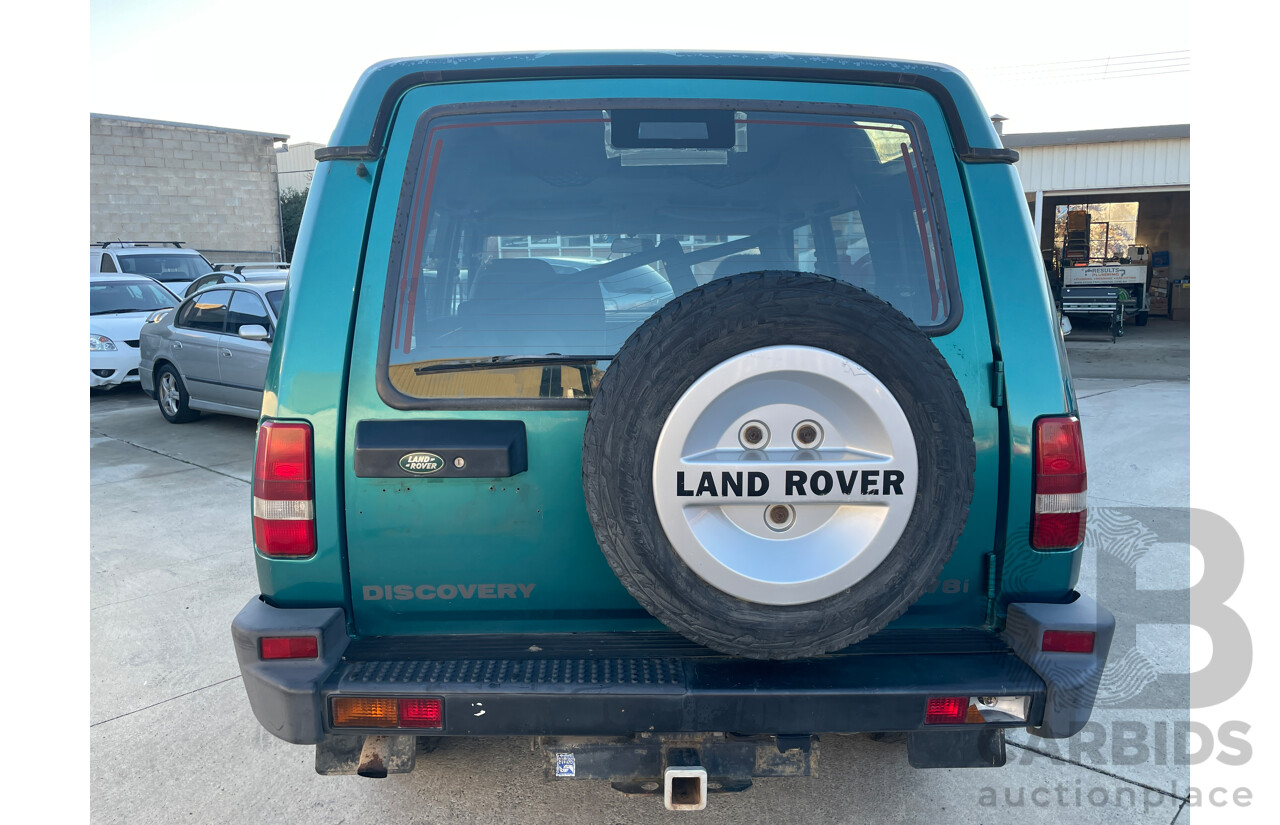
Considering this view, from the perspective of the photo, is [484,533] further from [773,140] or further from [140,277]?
[140,277]

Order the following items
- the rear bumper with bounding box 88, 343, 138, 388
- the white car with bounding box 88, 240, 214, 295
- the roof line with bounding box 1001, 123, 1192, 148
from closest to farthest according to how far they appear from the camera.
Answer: the rear bumper with bounding box 88, 343, 138, 388, the white car with bounding box 88, 240, 214, 295, the roof line with bounding box 1001, 123, 1192, 148

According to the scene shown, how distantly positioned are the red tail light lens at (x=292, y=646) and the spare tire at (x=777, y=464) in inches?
30.0

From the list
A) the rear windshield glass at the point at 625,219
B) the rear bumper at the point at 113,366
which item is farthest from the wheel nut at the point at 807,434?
the rear bumper at the point at 113,366

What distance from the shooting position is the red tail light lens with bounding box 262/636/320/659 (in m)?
1.99

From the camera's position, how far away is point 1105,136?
20.8 metres

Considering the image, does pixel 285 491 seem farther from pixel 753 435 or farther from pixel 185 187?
pixel 185 187

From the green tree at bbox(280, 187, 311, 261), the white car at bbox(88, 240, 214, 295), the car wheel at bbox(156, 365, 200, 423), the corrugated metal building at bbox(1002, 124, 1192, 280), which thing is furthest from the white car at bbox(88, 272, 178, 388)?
the green tree at bbox(280, 187, 311, 261)

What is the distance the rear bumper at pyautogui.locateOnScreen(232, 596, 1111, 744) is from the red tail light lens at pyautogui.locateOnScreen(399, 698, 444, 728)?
0.05 ft

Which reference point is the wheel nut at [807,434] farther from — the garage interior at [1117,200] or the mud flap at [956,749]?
the garage interior at [1117,200]

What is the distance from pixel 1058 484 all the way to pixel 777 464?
30.9 inches

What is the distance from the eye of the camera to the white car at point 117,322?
11.1 meters

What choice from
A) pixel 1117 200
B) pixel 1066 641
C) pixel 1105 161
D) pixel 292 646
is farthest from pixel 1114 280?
pixel 292 646

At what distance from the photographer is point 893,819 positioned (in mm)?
2578

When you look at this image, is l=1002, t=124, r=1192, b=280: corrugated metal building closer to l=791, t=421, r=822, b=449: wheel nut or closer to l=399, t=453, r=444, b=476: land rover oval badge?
l=791, t=421, r=822, b=449: wheel nut
